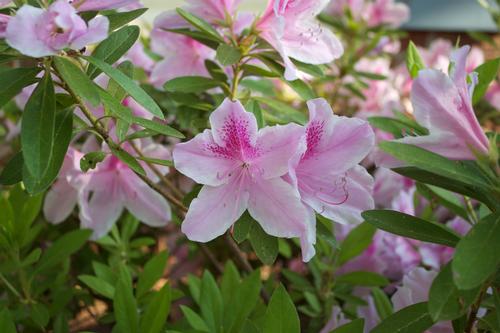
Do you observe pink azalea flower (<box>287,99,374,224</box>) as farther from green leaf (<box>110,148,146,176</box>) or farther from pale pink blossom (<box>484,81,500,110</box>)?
pale pink blossom (<box>484,81,500,110</box>)

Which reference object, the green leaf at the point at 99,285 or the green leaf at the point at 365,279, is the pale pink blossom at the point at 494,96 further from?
the green leaf at the point at 99,285

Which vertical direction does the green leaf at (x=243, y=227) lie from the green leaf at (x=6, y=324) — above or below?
above

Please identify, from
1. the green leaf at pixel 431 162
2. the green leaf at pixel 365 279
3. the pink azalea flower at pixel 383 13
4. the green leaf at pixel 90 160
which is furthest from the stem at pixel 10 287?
the pink azalea flower at pixel 383 13

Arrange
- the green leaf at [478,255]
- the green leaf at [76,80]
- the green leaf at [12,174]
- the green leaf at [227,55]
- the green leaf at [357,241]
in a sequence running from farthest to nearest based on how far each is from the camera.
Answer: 1. the green leaf at [357,241]
2. the green leaf at [227,55]
3. the green leaf at [12,174]
4. the green leaf at [76,80]
5. the green leaf at [478,255]

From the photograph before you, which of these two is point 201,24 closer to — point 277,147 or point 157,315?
point 277,147

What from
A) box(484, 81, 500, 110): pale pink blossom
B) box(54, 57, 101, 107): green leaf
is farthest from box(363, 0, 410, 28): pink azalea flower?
box(54, 57, 101, 107): green leaf
